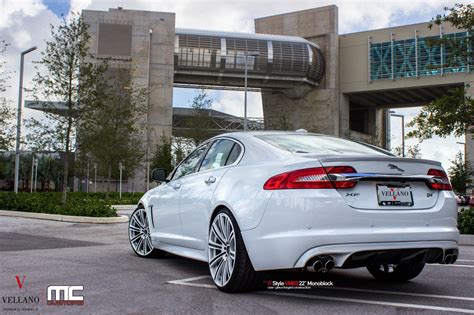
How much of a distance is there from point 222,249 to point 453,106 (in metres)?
9.59

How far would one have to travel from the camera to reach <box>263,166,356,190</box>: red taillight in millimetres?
4457

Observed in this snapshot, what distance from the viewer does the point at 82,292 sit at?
16.1 feet

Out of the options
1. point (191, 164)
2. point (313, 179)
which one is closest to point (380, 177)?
point (313, 179)

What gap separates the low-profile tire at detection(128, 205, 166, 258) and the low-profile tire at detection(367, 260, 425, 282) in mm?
2814

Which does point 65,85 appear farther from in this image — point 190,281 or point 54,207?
point 190,281

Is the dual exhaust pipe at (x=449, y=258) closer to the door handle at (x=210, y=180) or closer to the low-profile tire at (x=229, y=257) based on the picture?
the low-profile tire at (x=229, y=257)

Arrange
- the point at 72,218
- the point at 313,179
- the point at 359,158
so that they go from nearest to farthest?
1. the point at 313,179
2. the point at 359,158
3. the point at 72,218

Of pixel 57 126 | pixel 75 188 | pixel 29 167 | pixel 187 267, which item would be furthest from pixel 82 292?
pixel 29 167

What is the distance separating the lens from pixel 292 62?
61.9m

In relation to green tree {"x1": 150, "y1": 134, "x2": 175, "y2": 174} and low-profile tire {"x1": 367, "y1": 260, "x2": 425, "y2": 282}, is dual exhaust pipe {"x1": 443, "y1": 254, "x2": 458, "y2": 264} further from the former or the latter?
green tree {"x1": 150, "y1": 134, "x2": 175, "y2": 174}

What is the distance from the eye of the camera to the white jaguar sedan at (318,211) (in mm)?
4371

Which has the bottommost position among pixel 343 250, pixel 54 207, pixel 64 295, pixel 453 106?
pixel 64 295

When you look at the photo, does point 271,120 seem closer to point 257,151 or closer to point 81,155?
point 81,155

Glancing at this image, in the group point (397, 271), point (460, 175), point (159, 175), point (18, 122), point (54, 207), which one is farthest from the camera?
point (460, 175)
